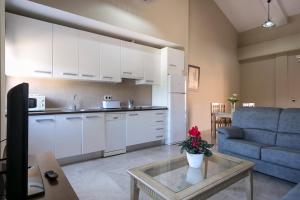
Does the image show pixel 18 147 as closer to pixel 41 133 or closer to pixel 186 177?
pixel 186 177

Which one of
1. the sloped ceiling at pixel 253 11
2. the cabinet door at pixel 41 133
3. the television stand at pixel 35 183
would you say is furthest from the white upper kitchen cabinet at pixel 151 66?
the sloped ceiling at pixel 253 11

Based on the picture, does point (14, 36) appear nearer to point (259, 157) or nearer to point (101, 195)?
point (101, 195)

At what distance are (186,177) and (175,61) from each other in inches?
129

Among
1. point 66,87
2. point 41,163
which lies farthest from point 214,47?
point 41,163

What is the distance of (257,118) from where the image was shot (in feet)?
9.46

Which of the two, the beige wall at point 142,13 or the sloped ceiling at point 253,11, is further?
the sloped ceiling at point 253,11

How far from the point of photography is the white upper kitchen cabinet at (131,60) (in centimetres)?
370

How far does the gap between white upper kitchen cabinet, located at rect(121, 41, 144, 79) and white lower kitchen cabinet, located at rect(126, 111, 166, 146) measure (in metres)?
0.84

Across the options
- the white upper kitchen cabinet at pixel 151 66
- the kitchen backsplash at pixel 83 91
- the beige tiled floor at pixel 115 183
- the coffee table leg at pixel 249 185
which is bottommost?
the beige tiled floor at pixel 115 183

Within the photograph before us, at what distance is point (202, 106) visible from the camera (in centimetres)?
577

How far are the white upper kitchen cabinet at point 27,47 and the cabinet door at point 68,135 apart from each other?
774 mm

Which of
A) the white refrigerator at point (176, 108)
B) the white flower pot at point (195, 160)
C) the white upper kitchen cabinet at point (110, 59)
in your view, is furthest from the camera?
the white refrigerator at point (176, 108)

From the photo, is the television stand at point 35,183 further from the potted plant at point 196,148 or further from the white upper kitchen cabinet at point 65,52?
the white upper kitchen cabinet at point 65,52

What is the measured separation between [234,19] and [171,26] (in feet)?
12.7
